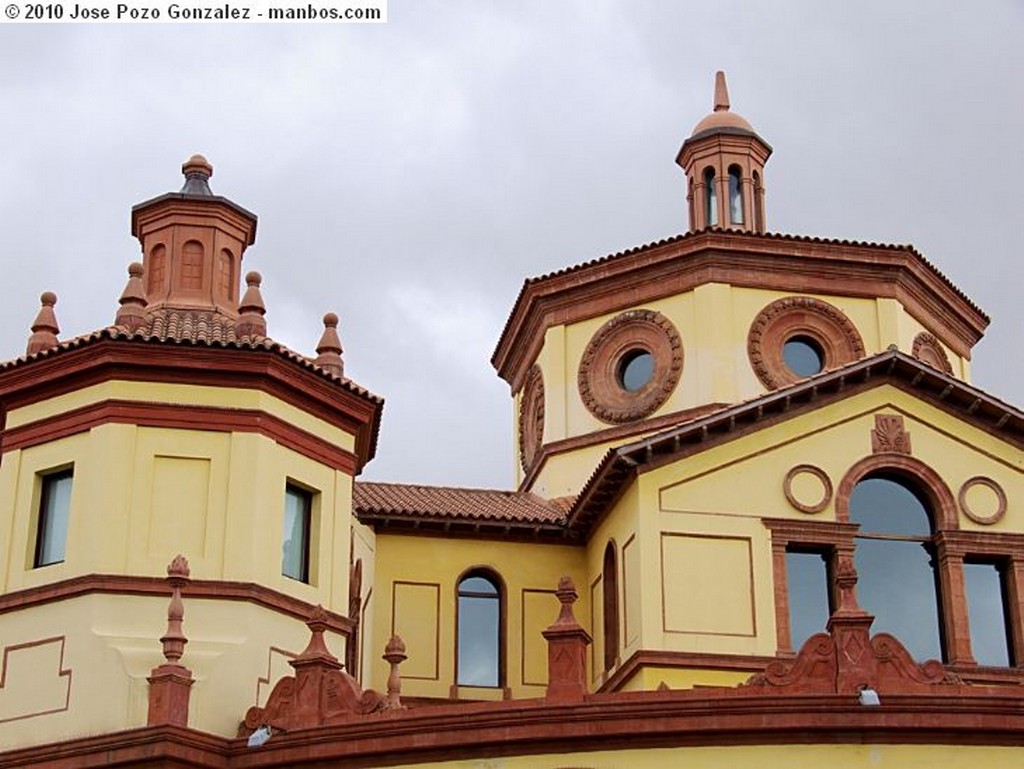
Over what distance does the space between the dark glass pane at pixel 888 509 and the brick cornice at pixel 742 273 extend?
726 centimetres

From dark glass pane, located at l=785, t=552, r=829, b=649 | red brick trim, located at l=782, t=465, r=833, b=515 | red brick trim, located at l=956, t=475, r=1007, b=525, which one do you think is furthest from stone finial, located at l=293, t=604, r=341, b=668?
red brick trim, located at l=956, t=475, r=1007, b=525

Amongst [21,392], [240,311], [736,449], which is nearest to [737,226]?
[736,449]

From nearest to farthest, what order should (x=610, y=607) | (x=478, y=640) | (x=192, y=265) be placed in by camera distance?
(x=192, y=265) < (x=610, y=607) < (x=478, y=640)

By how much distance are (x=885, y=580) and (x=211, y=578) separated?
39.6 ft

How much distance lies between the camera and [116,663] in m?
25.2

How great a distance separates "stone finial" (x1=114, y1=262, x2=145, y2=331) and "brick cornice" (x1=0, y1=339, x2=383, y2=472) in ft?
2.21

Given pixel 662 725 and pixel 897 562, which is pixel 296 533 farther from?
pixel 897 562

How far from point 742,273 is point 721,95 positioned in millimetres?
8360

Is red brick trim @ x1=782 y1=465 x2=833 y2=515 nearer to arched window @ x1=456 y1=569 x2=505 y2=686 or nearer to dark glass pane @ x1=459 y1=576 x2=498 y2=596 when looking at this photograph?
arched window @ x1=456 y1=569 x2=505 y2=686

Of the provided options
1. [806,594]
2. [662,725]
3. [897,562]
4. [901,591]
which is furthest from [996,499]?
[662,725]

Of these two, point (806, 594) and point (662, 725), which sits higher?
point (806, 594)

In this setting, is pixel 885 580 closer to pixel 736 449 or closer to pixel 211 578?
pixel 736 449

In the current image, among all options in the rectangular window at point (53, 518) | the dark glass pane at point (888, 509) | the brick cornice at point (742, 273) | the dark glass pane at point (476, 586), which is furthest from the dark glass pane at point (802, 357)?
the rectangular window at point (53, 518)

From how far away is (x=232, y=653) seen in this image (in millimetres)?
25672
